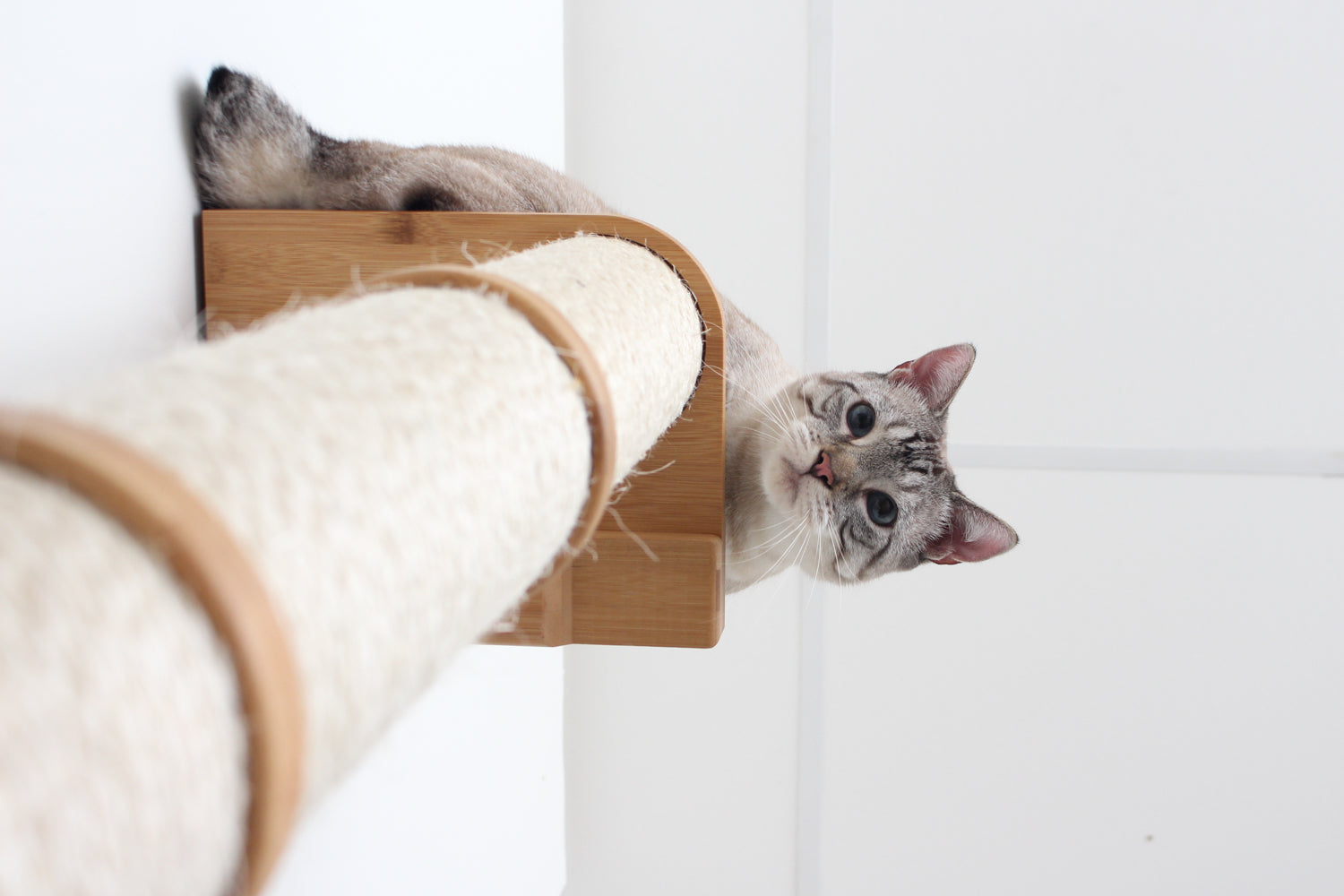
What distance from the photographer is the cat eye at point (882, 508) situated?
121cm

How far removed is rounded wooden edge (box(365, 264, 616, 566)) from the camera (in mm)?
475

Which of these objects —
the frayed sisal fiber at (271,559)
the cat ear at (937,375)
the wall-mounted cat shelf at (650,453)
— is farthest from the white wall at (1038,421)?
the frayed sisal fiber at (271,559)

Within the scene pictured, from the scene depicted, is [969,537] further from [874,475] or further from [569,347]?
[569,347]

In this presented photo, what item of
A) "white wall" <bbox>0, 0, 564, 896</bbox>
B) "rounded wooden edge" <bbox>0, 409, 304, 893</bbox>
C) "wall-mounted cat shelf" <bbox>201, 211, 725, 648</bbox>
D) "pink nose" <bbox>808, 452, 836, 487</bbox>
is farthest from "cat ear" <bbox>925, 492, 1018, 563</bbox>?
"rounded wooden edge" <bbox>0, 409, 304, 893</bbox>

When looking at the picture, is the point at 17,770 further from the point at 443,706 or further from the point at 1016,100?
the point at 1016,100

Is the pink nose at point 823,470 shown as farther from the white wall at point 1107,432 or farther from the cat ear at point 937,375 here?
the white wall at point 1107,432

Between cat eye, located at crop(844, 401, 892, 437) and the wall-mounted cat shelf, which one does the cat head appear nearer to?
cat eye, located at crop(844, 401, 892, 437)

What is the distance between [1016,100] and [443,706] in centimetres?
178

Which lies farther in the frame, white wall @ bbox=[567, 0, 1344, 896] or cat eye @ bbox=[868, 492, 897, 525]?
white wall @ bbox=[567, 0, 1344, 896]

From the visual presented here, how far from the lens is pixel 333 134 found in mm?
1168

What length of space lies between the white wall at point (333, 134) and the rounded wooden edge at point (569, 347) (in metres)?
0.18

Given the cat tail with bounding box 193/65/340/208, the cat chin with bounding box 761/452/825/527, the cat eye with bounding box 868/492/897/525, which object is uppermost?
the cat tail with bounding box 193/65/340/208

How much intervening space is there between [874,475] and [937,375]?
198 millimetres

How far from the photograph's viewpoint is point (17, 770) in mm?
190
